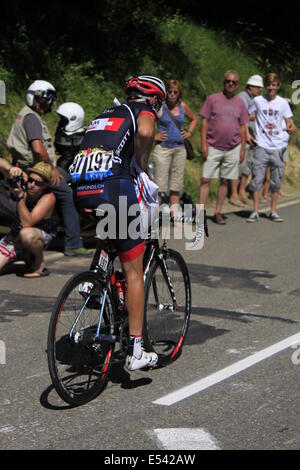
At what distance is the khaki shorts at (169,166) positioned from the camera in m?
12.7

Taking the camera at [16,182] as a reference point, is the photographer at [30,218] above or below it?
below

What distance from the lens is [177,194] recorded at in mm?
12930

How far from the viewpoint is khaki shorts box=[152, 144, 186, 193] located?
499 inches

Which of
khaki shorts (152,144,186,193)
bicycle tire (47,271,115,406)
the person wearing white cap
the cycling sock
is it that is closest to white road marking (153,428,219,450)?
bicycle tire (47,271,115,406)

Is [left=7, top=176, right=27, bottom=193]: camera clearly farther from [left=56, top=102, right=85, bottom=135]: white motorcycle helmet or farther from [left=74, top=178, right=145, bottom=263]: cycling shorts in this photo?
[left=74, top=178, right=145, bottom=263]: cycling shorts

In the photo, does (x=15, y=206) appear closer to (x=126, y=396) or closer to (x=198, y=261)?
(x=198, y=261)

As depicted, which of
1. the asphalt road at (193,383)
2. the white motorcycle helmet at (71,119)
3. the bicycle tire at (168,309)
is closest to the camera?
the asphalt road at (193,383)

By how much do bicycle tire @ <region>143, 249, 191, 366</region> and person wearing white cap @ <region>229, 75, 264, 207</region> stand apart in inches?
293

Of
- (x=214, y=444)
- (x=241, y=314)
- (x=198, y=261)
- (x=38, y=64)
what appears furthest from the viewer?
(x=38, y=64)

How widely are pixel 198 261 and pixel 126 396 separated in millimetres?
4696

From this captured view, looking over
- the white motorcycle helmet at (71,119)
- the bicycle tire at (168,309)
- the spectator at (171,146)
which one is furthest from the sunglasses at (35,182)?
the spectator at (171,146)

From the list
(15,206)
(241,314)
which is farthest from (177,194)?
(241,314)

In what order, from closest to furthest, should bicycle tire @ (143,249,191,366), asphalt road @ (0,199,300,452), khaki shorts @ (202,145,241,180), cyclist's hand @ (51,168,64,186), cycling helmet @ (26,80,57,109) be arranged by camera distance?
asphalt road @ (0,199,300,452)
bicycle tire @ (143,249,191,366)
cyclist's hand @ (51,168,64,186)
cycling helmet @ (26,80,57,109)
khaki shorts @ (202,145,241,180)

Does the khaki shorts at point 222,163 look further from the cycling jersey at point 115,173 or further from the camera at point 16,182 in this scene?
the cycling jersey at point 115,173
